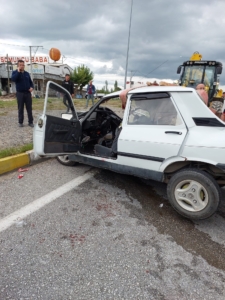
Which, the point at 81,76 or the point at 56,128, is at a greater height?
the point at 81,76

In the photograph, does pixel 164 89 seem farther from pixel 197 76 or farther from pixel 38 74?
pixel 38 74

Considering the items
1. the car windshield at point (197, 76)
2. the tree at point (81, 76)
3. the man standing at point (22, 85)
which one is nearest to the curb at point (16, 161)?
the man standing at point (22, 85)

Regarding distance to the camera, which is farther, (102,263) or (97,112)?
(97,112)

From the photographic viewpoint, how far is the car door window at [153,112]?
2.64 m

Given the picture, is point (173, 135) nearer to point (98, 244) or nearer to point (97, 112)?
point (98, 244)

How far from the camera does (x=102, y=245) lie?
2131mm

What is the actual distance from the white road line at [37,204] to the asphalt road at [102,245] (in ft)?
0.04

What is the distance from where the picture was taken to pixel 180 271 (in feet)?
6.15

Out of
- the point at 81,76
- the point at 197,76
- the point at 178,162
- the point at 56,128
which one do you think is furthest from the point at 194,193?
the point at 81,76

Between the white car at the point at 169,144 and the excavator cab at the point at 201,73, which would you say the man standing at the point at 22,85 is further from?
the excavator cab at the point at 201,73

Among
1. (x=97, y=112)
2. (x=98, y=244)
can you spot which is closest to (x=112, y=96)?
(x=97, y=112)

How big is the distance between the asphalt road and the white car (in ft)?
1.33

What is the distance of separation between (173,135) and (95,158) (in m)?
1.41

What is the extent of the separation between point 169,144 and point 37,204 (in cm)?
197
